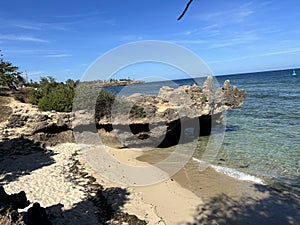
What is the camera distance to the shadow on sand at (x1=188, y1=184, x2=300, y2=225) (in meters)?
7.21

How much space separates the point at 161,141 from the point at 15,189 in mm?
8734

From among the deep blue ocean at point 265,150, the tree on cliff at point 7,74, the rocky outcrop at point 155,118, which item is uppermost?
the tree on cliff at point 7,74

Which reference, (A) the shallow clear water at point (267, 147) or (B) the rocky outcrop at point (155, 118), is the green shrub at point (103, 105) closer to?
(B) the rocky outcrop at point (155, 118)

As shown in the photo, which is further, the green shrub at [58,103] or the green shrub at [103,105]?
the green shrub at [58,103]

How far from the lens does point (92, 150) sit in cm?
1351

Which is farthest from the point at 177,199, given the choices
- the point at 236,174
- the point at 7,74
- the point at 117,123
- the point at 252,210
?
the point at 7,74

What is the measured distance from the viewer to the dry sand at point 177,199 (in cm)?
722

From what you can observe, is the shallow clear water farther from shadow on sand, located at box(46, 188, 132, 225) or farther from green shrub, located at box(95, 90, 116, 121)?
green shrub, located at box(95, 90, 116, 121)

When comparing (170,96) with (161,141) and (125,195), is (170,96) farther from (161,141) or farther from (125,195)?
(125,195)

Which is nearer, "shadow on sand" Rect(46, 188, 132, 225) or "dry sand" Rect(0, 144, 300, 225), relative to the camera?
"shadow on sand" Rect(46, 188, 132, 225)

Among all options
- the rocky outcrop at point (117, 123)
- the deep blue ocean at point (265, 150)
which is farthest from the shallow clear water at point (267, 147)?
the rocky outcrop at point (117, 123)

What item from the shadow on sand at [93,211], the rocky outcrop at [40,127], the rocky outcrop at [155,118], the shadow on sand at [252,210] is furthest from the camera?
the rocky outcrop at [155,118]

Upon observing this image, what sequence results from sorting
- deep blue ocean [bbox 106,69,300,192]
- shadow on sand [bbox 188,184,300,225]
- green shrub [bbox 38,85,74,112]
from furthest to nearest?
green shrub [bbox 38,85,74,112]
deep blue ocean [bbox 106,69,300,192]
shadow on sand [bbox 188,184,300,225]

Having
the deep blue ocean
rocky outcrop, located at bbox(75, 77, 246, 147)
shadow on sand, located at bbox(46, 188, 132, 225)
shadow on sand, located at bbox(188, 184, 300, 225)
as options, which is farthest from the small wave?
shadow on sand, located at bbox(46, 188, 132, 225)
